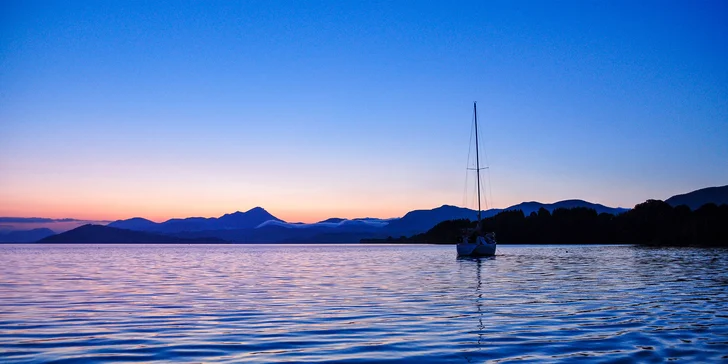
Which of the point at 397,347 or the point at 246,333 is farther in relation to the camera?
the point at 246,333

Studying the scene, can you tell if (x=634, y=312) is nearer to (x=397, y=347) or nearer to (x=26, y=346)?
(x=397, y=347)

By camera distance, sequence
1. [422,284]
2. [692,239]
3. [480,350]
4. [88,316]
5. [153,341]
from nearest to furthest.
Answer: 1. [480,350]
2. [153,341]
3. [88,316]
4. [422,284]
5. [692,239]

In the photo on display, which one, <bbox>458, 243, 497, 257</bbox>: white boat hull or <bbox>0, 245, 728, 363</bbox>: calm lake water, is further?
<bbox>458, 243, 497, 257</bbox>: white boat hull

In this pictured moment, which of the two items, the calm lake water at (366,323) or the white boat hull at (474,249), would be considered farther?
the white boat hull at (474,249)

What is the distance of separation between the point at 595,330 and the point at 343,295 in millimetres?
14995

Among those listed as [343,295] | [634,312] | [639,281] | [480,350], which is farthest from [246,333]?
[639,281]

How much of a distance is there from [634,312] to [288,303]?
1443 cm

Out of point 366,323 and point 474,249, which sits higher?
point 474,249

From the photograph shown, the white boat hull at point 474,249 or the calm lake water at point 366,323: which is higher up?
the white boat hull at point 474,249

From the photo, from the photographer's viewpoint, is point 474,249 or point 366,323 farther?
point 474,249

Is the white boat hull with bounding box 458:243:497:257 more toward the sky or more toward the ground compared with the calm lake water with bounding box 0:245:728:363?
more toward the sky

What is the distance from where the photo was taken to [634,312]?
23750mm

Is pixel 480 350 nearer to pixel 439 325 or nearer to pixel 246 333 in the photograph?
pixel 439 325

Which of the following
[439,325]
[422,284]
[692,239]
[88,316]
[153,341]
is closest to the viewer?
[153,341]
